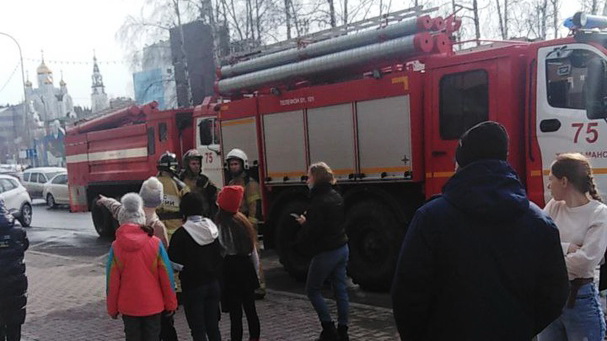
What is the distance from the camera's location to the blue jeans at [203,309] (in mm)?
5297

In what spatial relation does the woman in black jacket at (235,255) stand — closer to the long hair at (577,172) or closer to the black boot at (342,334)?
the black boot at (342,334)

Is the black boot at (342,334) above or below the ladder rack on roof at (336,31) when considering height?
below

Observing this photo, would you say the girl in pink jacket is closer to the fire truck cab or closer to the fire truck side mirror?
the fire truck cab

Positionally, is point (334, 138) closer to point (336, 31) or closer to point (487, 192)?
point (336, 31)

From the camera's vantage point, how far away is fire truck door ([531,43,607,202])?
6.55 meters

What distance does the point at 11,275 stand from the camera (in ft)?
18.4

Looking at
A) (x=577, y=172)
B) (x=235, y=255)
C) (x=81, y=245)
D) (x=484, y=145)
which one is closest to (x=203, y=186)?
(x=235, y=255)

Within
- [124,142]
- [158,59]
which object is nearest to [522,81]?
[124,142]

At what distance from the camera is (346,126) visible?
28.3ft

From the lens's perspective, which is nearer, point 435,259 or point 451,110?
point 435,259

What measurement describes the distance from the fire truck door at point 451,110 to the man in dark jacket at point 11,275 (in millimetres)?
4522

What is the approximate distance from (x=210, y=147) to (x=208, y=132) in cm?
28

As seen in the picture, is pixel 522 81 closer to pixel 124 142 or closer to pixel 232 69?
pixel 232 69

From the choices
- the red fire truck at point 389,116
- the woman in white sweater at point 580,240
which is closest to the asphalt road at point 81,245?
the red fire truck at point 389,116
